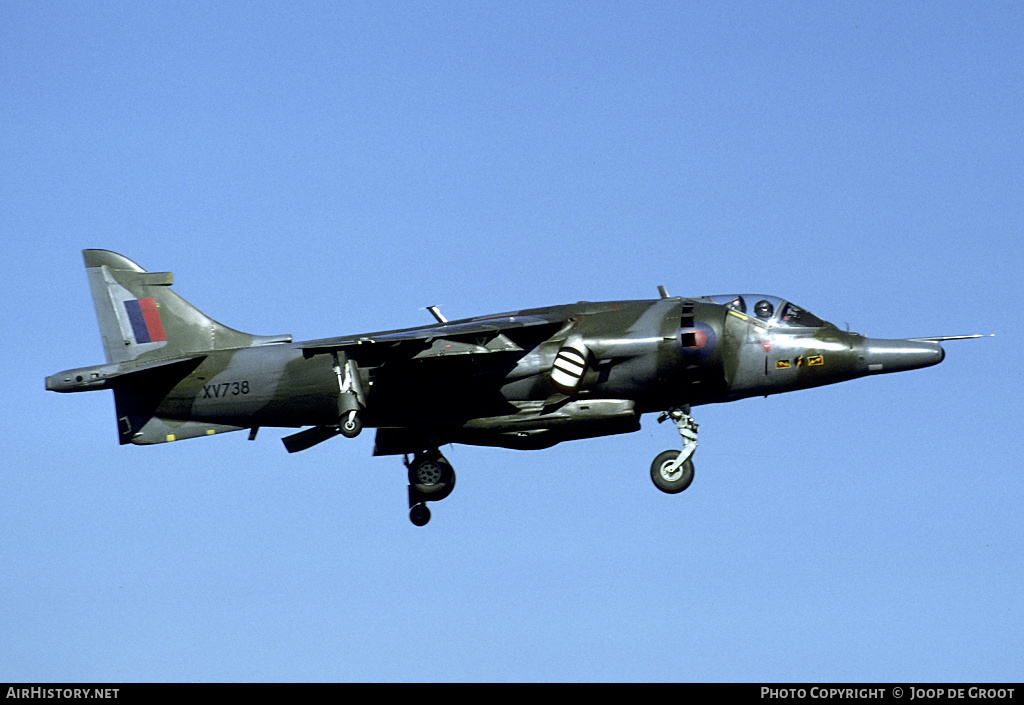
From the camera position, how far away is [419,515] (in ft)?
102

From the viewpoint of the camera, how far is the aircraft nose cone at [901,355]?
2858cm

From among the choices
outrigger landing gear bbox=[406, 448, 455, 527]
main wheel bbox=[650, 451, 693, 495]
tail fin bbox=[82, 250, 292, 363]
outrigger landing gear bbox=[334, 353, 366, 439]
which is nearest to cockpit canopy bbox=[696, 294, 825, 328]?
main wheel bbox=[650, 451, 693, 495]

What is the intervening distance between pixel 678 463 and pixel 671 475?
0.28 metres

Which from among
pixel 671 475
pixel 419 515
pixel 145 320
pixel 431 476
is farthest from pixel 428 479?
pixel 145 320

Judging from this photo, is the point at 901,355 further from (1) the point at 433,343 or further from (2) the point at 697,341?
(1) the point at 433,343

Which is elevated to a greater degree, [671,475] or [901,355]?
[901,355]

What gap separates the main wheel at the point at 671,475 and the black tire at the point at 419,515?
5.08 metres

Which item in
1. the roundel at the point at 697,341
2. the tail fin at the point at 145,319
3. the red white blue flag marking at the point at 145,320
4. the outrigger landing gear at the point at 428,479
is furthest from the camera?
the red white blue flag marking at the point at 145,320

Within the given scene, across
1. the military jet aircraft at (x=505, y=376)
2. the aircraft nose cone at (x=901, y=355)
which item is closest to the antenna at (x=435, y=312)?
the military jet aircraft at (x=505, y=376)

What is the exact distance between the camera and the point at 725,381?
1137 inches

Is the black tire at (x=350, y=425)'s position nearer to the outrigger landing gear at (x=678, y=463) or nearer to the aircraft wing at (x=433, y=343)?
the aircraft wing at (x=433, y=343)

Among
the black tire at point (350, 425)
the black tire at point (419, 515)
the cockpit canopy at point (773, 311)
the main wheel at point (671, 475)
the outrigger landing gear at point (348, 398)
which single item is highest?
the cockpit canopy at point (773, 311)

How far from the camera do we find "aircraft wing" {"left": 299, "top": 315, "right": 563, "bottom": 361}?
28.1 m
